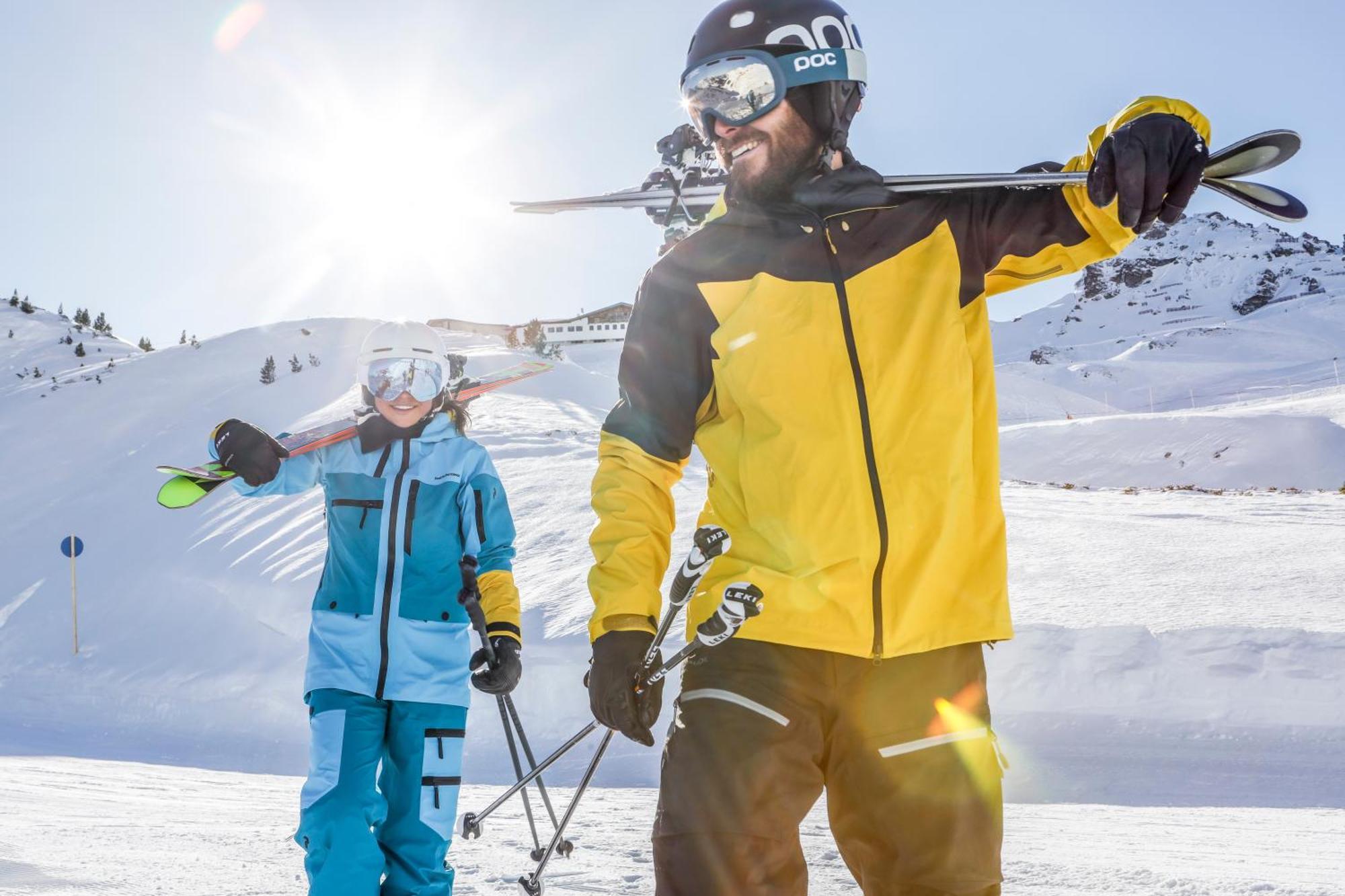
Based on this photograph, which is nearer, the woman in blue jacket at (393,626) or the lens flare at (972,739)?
the lens flare at (972,739)

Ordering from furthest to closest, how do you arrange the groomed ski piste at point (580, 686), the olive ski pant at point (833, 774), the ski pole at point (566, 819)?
the groomed ski piste at point (580, 686) < the ski pole at point (566, 819) < the olive ski pant at point (833, 774)

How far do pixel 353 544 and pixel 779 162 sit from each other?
2367 millimetres

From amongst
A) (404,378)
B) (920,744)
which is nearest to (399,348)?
(404,378)

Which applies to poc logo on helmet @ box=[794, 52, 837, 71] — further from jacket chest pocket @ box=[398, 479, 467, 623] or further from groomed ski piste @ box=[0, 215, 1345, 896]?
groomed ski piste @ box=[0, 215, 1345, 896]

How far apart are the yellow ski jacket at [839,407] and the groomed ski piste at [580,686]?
2560mm

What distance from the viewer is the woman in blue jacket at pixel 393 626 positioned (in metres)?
3.41

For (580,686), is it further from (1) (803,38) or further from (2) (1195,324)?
(2) (1195,324)

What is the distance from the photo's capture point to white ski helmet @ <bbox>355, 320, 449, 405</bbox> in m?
4.09

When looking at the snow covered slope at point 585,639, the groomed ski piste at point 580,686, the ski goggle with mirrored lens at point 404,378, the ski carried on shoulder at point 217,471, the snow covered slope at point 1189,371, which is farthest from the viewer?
the snow covered slope at point 1189,371

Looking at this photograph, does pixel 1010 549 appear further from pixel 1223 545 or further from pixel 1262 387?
pixel 1262 387

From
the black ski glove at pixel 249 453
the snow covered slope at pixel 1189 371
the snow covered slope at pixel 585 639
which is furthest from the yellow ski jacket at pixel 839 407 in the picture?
the snow covered slope at pixel 585 639

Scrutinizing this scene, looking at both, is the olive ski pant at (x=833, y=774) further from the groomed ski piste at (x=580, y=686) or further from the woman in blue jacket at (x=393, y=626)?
the groomed ski piste at (x=580, y=686)

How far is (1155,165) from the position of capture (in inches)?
64.2

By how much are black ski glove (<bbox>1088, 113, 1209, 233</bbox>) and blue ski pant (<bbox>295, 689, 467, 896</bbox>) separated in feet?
9.69
